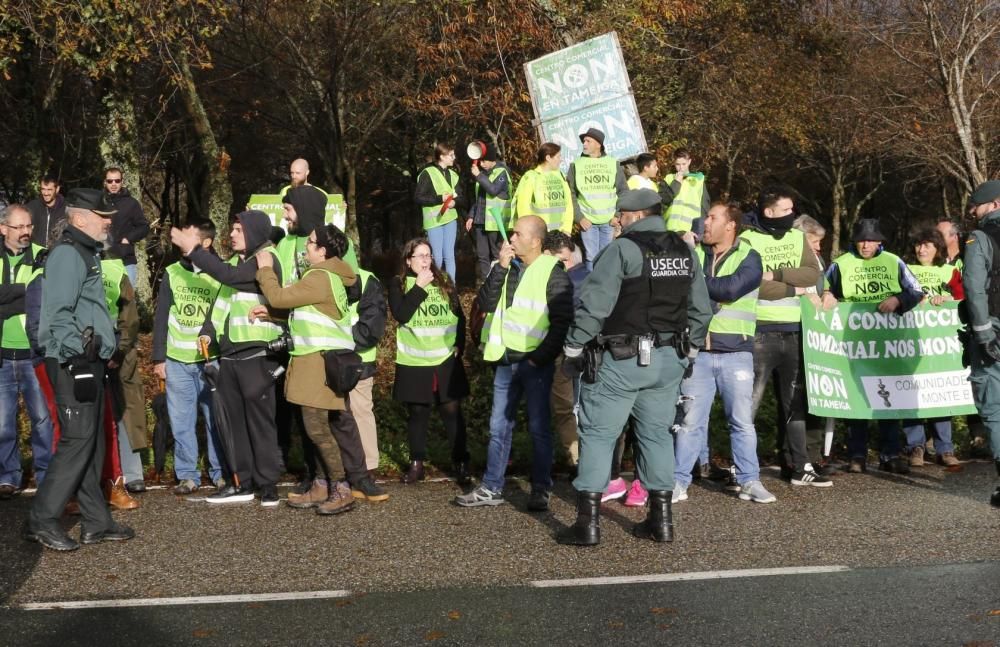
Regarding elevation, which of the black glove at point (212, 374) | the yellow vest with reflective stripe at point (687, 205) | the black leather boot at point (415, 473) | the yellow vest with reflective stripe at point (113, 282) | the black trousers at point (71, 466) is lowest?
the black leather boot at point (415, 473)

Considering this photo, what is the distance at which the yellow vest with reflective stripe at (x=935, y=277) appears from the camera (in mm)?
11070

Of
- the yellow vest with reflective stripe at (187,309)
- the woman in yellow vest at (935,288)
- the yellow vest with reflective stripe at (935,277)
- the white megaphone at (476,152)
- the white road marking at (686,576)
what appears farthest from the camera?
the white megaphone at (476,152)

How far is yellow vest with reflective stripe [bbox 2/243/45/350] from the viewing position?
9.61m

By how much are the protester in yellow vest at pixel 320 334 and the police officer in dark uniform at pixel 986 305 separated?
13.9 feet

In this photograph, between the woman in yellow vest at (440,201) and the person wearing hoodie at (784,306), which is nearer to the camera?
the person wearing hoodie at (784,306)

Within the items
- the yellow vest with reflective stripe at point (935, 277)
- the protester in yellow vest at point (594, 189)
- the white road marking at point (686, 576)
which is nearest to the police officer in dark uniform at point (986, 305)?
the yellow vest with reflective stripe at point (935, 277)

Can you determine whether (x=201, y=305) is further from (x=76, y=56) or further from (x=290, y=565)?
(x=76, y=56)

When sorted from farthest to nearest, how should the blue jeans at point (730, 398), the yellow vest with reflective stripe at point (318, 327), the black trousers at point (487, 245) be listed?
1. the black trousers at point (487, 245)
2. the blue jeans at point (730, 398)
3. the yellow vest with reflective stripe at point (318, 327)

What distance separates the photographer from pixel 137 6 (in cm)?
1431

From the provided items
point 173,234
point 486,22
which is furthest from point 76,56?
point 173,234

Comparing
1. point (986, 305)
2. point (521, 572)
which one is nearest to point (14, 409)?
point (521, 572)

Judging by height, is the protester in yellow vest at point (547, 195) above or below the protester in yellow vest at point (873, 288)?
above

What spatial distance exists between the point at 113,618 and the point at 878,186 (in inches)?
1417

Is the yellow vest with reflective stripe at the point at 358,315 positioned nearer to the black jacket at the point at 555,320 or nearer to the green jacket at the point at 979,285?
the black jacket at the point at 555,320
